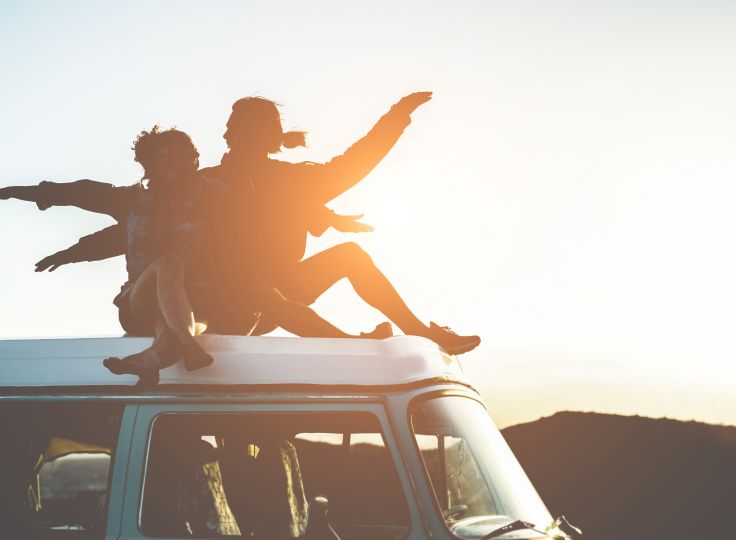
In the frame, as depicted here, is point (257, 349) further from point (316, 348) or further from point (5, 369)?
point (5, 369)

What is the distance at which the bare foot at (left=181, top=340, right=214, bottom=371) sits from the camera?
4117 millimetres

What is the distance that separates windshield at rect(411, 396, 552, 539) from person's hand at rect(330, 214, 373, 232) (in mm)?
1747

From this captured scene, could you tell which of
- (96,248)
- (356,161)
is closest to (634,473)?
(356,161)

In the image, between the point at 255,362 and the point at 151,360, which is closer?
the point at 151,360

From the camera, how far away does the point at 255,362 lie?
4.30m

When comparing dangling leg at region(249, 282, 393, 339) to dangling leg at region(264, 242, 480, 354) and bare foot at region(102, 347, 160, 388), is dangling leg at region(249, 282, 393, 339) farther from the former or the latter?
bare foot at region(102, 347, 160, 388)

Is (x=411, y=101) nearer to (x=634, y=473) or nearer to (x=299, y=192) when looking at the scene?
(x=299, y=192)

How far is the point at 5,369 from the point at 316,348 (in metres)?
1.69

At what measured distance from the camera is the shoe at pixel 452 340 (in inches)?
194

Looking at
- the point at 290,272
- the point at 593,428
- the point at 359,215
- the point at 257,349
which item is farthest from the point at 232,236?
the point at 593,428

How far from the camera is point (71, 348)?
456 cm

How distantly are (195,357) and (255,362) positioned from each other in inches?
12.7

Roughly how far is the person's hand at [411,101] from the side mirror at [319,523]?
290 centimetres

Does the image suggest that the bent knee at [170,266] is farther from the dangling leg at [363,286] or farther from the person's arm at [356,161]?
the person's arm at [356,161]
